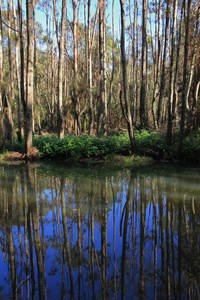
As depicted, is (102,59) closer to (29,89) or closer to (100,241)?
(29,89)

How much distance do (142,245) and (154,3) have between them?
17583 mm

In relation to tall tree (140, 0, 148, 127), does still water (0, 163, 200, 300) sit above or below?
below

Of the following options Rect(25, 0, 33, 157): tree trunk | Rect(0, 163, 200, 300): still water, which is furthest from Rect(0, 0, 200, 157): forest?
Rect(0, 163, 200, 300): still water

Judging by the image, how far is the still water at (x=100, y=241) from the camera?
2889 millimetres

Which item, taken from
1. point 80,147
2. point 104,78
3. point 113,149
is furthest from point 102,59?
point 113,149

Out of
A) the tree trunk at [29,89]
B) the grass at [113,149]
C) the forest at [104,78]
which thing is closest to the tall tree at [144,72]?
the forest at [104,78]

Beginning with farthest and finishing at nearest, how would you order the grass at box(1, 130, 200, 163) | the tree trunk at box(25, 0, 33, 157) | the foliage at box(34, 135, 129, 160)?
the foliage at box(34, 135, 129, 160) → the tree trunk at box(25, 0, 33, 157) → the grass at box(1, 130, 200, 163)

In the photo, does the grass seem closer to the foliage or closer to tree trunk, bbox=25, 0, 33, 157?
the foliage

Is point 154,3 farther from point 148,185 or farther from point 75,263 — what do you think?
point 75,263

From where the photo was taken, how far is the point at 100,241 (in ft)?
12.8

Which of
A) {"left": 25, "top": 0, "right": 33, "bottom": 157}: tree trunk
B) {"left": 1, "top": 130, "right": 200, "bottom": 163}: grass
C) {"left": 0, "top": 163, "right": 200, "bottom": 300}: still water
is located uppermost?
{"left": 25, "top": 0, "right": 33, "bottom": 157}: tree trunk

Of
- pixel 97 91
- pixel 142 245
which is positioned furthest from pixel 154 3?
pixel 142 245

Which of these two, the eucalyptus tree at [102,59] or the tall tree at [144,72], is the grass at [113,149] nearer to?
the tall tree at [144,72]

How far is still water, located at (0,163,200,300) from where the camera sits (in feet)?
9.48
